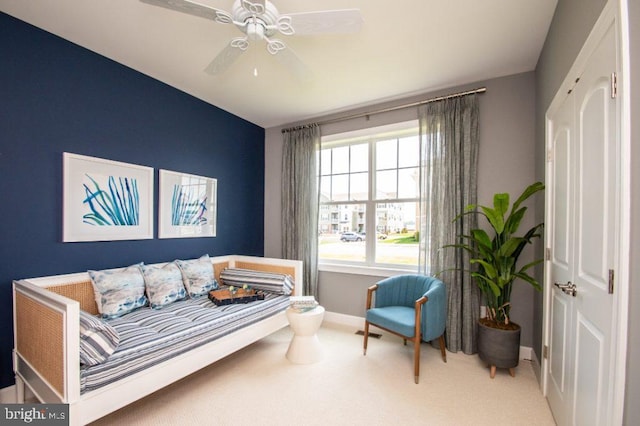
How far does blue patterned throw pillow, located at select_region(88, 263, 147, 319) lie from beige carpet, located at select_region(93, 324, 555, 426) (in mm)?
725

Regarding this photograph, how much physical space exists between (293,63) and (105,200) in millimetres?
2018

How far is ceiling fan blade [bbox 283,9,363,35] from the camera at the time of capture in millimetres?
1479

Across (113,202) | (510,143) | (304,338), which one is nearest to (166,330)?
(304,338)

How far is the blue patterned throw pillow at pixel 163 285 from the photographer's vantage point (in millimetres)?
2514

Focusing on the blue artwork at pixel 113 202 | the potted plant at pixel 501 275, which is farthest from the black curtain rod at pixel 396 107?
the blue artwork at pixel 113 202

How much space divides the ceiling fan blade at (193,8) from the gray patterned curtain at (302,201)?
7.48ft

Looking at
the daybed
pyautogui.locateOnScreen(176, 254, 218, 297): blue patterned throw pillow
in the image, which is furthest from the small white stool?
pyautogui.locateOnScreen(176, 254, 218, 297): blue patterned throw pillow

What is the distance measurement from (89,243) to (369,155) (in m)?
3.09

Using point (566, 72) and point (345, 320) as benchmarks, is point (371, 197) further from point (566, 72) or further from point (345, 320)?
point (566, 72)

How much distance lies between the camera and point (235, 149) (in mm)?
3834

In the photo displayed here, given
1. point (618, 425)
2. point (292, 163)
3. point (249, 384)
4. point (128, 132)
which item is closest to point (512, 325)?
point (618, 425)

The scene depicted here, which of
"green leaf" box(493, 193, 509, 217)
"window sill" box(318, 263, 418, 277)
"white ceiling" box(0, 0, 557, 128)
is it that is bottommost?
"window sill" box(318, 263, 418, 277)

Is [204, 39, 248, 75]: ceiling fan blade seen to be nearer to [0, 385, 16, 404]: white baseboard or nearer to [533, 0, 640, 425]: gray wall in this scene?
[533, 0, 640, 425]: gray wall

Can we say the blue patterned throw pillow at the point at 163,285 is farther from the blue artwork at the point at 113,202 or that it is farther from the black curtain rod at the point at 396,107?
the black curtain rod at the point at 396,107
